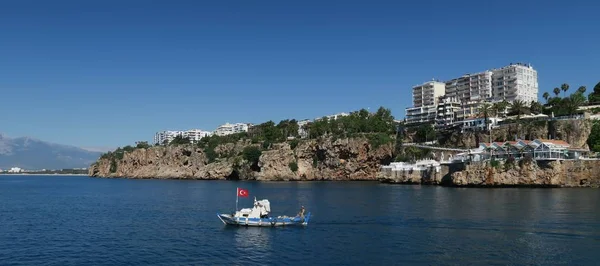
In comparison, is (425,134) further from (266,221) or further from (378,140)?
(266,221)

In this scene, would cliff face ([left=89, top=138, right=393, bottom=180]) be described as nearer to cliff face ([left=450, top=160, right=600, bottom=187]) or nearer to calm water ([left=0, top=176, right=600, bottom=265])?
cliff face ([left=450, top=160, right=600, bottom=187])

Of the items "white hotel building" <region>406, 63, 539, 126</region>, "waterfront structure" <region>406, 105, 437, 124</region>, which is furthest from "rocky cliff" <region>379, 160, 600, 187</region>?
"waterfront structure" <region>406, 105, 437, 124</region>

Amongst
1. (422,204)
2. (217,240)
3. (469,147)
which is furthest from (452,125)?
(217,240)

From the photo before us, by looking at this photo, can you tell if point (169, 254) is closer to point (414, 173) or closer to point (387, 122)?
point (414, 173)

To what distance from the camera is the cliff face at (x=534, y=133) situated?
113312 millimetres

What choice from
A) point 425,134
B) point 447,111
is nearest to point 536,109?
point 425,134

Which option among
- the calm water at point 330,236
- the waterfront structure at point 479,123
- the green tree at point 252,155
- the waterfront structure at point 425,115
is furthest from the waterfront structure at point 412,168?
the waterfront structure at point 425,115

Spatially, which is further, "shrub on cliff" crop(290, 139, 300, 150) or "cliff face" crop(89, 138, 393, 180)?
"shrub on cliff" crop(290, 139, 300, 150)

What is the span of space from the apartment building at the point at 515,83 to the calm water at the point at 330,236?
119m

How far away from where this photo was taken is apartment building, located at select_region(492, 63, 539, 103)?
184 metres

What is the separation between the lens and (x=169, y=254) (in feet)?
130

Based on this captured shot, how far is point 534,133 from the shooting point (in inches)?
4791

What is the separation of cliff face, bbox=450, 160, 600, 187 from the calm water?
27994 mm

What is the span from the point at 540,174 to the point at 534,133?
23.6 metres
